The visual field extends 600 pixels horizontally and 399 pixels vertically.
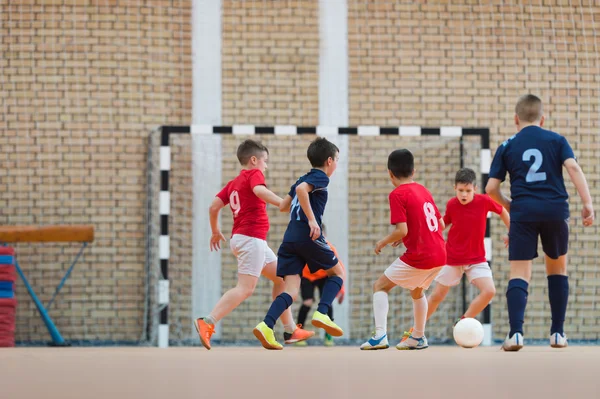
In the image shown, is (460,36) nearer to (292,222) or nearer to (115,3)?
(115,3)

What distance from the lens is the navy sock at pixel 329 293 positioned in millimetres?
6762

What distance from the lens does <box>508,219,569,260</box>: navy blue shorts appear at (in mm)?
6340

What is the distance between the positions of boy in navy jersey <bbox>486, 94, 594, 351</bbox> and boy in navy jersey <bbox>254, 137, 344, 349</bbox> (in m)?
1.24

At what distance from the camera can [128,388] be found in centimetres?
335

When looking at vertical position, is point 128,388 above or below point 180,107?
below

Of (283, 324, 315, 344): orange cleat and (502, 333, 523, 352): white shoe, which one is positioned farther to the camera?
(283, 324, 315, 344): orange cleat

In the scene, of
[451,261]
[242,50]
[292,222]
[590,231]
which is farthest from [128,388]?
[590,231]

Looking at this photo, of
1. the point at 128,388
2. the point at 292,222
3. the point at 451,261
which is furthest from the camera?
the point at 451,261

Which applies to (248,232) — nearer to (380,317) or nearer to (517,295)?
(380,317)

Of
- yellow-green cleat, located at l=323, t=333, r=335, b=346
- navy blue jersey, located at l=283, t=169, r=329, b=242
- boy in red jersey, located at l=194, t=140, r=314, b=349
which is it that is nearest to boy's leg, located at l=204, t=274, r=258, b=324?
boy in red jersey, located at l=194, t=140, r=314, b=349

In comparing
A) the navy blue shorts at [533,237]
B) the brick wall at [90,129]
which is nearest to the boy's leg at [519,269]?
the navy blue shorts at [533,237]

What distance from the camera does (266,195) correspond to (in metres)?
7.05

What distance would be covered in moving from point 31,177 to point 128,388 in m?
8.47

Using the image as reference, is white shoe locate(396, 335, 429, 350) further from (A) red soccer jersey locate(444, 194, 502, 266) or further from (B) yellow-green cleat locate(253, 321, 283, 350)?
(B) yellow-green cleat locate(253, 321, 283, 350)
